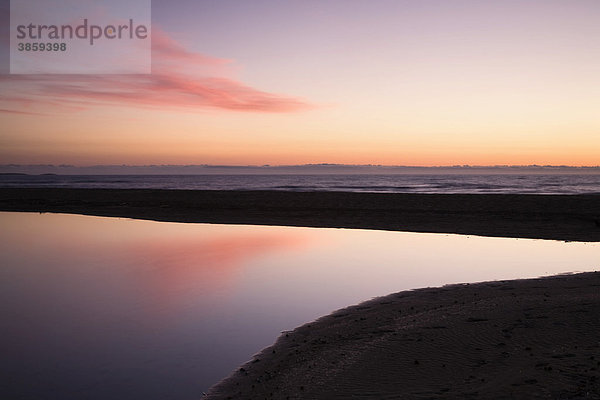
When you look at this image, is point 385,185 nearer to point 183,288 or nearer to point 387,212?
point 387,212

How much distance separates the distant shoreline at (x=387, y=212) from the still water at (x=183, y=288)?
12.2 ft

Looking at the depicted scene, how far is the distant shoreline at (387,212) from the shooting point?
85.8 feet

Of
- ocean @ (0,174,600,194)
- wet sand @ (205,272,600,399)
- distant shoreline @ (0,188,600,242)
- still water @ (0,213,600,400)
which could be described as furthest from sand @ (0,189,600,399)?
ocean @ (0,174,600,194)

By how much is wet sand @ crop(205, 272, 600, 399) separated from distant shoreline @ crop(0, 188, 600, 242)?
1501 centimetres

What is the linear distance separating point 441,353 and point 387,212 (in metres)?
28.0

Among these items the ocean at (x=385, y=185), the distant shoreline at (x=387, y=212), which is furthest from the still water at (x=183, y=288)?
the ocean at (x=385, y=185)

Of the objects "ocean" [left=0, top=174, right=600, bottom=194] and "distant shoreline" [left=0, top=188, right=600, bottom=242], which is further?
"ocean" [left=0, top=174, right=600, bottom=194]

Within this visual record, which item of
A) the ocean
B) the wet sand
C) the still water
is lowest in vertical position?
the still water

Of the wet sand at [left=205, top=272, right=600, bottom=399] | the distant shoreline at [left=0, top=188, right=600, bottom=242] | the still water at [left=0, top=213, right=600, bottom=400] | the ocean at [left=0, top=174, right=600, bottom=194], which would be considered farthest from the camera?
the ocean at [left=0, top=174, right=600, bottom=194]

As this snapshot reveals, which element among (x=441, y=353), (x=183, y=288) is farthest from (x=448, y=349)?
(x=183, y=288)

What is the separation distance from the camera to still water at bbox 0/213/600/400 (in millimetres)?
7590

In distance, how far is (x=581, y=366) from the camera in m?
6.60

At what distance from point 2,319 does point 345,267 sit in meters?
9.88

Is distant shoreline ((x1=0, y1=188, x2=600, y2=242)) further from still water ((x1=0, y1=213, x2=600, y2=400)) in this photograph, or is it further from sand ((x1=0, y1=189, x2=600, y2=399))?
sand ((x1=0, y1=189, x2=600, y2=399))
